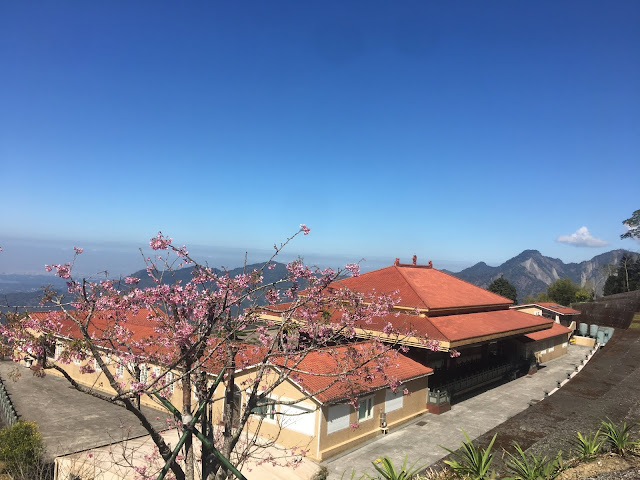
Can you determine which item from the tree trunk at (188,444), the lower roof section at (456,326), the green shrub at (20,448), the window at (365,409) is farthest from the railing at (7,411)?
the tree trunk at (188,444)

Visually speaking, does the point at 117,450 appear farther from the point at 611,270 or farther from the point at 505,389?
the point at 611,270

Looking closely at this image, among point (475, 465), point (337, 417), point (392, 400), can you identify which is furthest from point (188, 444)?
point (392, 400)

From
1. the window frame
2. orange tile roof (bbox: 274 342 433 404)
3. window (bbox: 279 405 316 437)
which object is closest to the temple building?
orange tile roof (bbox: 274 342 433 404)

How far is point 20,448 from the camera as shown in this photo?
552 inches

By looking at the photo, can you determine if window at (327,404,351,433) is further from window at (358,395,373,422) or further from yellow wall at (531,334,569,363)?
yellow wall at (531,334,569,363)

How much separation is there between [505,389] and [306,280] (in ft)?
76.6

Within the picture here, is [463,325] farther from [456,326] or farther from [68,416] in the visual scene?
[68,416]

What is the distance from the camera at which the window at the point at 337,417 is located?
56.2 feet

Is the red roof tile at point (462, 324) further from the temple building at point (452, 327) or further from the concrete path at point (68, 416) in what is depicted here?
the concrete path at point (68, 416)

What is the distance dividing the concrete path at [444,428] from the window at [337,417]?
43.5 inches

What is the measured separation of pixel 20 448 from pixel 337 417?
10677mm

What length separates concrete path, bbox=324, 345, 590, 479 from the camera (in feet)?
55.4

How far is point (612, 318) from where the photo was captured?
4750 cm

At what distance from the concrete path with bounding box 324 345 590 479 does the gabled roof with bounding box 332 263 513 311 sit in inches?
208
